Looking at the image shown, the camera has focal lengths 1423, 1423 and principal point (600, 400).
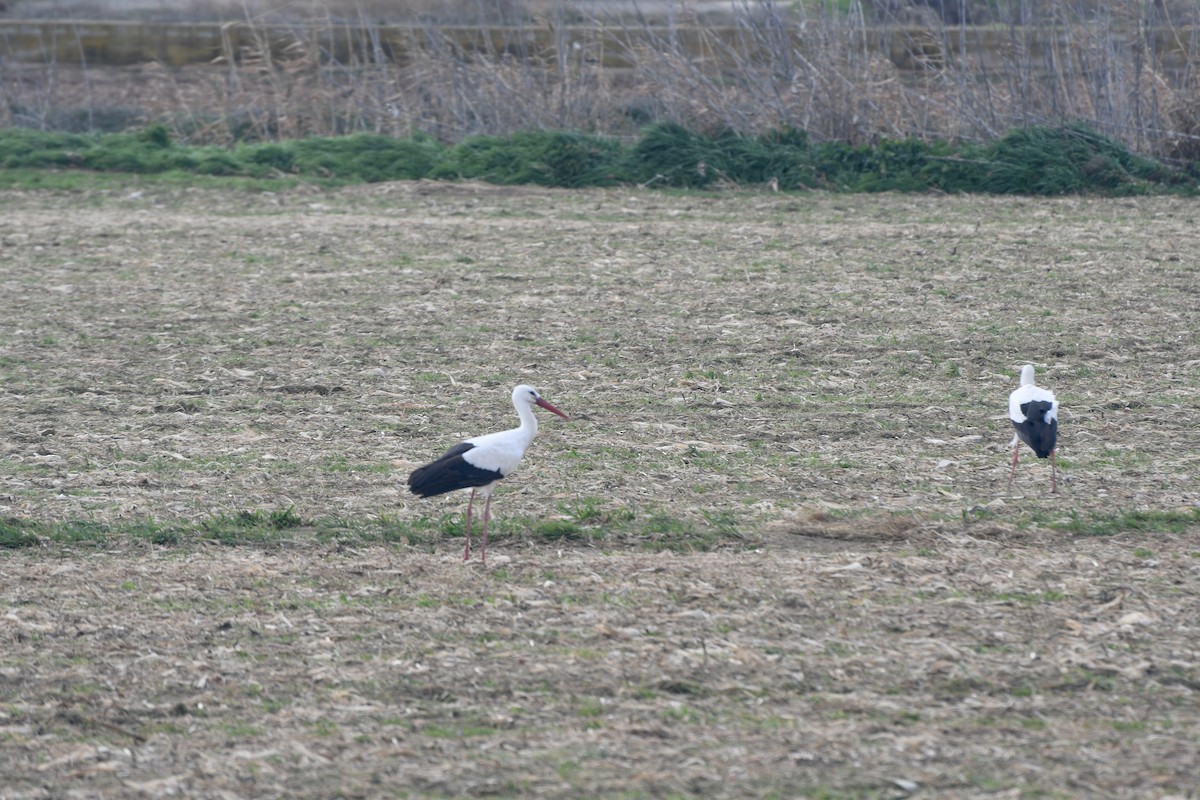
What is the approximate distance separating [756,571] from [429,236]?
816 centimetres

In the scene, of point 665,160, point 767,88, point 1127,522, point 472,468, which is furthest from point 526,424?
point 767,88

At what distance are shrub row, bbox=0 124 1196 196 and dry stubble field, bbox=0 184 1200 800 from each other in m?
2.55

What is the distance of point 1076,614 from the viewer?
5414 mm

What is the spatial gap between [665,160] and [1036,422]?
30.9ft

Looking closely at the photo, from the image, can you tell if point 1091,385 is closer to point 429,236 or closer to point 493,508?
point 493,508

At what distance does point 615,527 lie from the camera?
6453 mm

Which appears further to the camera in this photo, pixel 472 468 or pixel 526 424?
pixel 526 424

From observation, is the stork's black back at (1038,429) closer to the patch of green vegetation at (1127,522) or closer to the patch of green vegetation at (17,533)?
the patch of green vegetation at (1127,522)

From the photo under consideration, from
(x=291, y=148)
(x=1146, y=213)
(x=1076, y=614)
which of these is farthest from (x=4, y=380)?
(x=1146, y=213)

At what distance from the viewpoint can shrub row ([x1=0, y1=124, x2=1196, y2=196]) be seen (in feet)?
49.1

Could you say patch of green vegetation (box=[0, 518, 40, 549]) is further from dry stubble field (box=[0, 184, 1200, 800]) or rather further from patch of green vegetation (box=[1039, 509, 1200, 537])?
patch of green vegetation (box=[1039, 509, 1200, 537])

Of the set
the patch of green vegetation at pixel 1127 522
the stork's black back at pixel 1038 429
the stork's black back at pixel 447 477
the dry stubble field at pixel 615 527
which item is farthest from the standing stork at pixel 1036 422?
the stork's black back at pixel 447 477

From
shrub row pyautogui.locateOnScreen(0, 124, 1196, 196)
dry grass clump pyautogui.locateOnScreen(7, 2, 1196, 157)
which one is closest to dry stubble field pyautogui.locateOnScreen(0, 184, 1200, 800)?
shrub row pyautogui.locateOnScreen(0, 124, 1196, 196)

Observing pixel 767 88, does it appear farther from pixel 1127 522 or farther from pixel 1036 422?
pixel 1127 522
